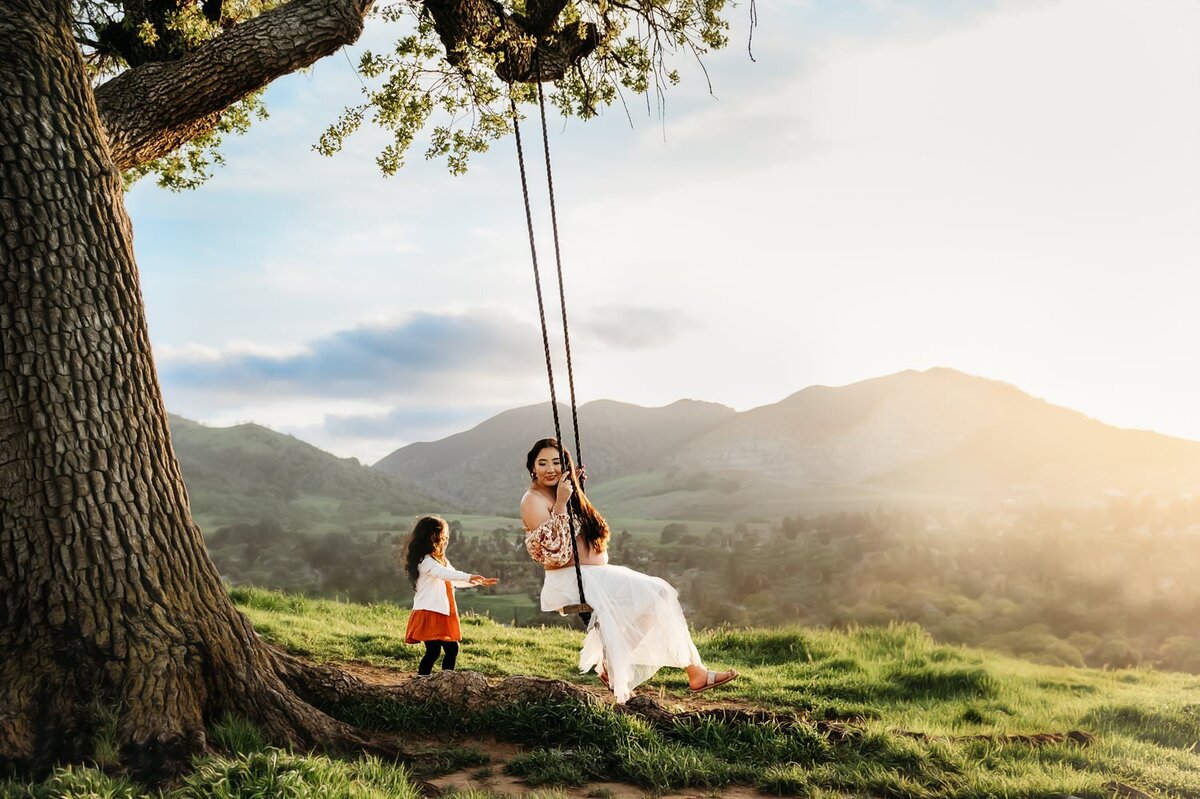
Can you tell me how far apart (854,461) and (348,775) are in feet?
195

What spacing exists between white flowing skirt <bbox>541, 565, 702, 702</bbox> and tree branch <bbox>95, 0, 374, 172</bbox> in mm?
4611

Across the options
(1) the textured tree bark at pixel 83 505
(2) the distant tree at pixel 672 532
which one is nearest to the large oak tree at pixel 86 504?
(1) the textured tree bark at pixel 83 505

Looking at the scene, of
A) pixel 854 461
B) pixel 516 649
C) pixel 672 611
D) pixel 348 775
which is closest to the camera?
pixel 348 775

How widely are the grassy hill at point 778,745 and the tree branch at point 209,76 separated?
14.4ft

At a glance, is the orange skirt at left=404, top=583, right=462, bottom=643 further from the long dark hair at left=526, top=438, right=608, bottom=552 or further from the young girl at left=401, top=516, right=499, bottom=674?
the long dark hair at left=526, top=438, right=608, bottom=552

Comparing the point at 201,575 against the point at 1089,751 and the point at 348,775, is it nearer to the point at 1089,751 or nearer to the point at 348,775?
the point at 348,775

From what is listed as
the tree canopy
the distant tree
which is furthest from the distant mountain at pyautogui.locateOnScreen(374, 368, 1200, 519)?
the tree canopy

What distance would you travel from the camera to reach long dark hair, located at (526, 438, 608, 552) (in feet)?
20.5

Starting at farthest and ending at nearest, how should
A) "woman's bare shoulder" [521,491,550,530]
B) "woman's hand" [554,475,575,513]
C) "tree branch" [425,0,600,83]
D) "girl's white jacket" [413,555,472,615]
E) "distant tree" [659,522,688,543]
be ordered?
"distant tree" [659,522,688,543] → "tree branch" [425,0,600,83] → "girl's white jacket" [413,555,472,615] → "woman's bare shoulder" [521,491,550,530] → "woman's hand" [554,475,575,513]

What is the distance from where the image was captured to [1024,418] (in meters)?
61.8

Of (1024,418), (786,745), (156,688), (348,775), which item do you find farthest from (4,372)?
(1024,418)

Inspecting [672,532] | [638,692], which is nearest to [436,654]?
[638,692]

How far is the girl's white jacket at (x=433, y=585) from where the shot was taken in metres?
7.01

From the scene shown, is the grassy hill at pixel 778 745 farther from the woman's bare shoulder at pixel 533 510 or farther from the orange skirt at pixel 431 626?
the woman's bare shoulder at pixel 533 510
